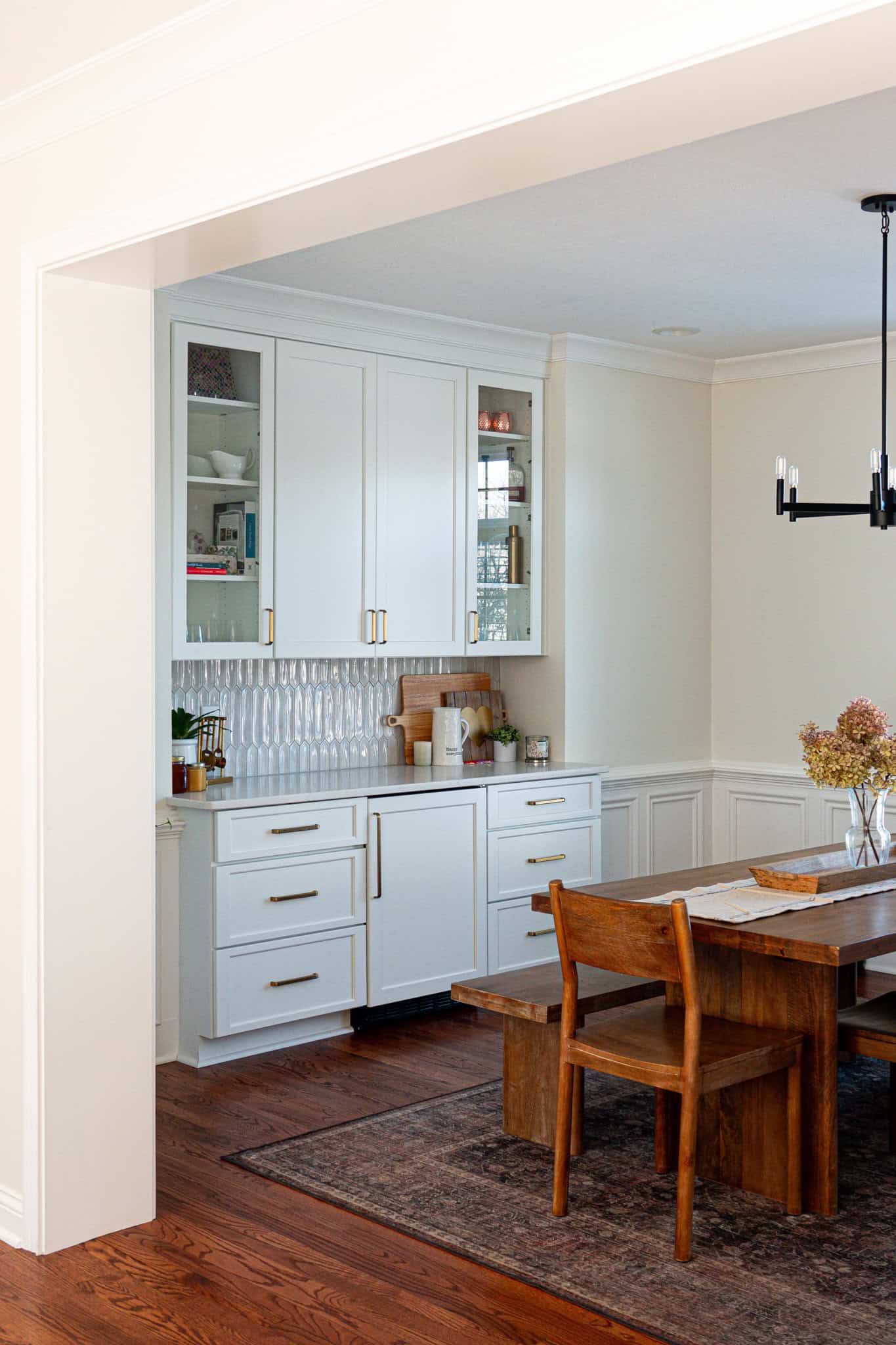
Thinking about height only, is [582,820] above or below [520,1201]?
above

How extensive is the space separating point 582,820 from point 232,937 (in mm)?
1720

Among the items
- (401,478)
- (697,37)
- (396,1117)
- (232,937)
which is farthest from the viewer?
(401,478)

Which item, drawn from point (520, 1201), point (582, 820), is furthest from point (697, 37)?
point (582, 820)

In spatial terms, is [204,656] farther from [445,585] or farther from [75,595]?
[75,595]

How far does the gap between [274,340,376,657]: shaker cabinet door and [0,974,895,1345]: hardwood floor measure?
1907 millimetres

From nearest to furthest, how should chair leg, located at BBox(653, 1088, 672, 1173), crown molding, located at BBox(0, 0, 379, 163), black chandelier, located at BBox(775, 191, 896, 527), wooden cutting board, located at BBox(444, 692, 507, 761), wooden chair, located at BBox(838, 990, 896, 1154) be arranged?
1. crown molding, located at BBox(0, 0, 379, 163)
2. wooden chair, located at BBox(838, 990, 896, 1154)
3. chair leg, located at BBox(653, 1088, 672, 1173)
4. black chandelier, located at BBox(775, 191, 896, 527)
5. wooden cutting board, located at BBox(444, 692, 507, 761)

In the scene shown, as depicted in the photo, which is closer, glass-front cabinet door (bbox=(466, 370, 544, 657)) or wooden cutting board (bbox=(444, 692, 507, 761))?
glass-front cabinet door (bbox=(466, 370, 544, 657))

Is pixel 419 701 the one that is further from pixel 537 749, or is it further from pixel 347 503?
pixel 347 503

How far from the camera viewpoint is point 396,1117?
159 inches

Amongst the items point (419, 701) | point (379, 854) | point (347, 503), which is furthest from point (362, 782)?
point (347, 503)

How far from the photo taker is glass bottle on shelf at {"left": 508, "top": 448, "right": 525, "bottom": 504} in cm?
582

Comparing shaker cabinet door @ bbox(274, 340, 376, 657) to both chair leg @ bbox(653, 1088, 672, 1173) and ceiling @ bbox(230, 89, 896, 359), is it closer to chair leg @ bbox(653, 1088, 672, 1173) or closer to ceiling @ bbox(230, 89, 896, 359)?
ceiling @ bbox(230, 89, 896, 359)

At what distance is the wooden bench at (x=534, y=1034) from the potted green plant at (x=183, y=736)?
146cm

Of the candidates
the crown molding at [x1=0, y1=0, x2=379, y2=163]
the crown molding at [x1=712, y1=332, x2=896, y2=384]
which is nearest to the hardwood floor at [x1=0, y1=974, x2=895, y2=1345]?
the crown molding at [x1=0, y1=0, x2=379, y2=163]
